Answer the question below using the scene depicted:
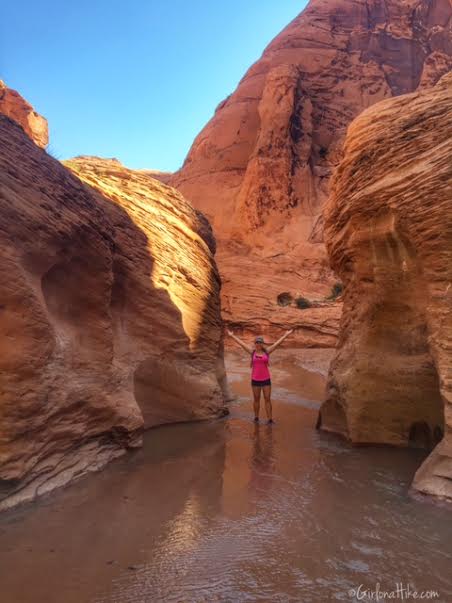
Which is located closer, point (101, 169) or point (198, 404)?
point (198, 404)

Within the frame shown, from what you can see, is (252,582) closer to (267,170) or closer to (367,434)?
(367,434)

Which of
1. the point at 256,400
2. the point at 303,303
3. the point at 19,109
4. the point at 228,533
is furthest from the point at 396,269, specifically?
the point at 19,109

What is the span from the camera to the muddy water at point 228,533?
2428 mm

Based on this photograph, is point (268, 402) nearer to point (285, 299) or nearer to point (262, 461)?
point (262, 461)

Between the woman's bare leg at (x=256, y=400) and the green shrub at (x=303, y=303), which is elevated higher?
the green shrub at (x=303, y=303)

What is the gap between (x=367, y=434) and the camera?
577cm

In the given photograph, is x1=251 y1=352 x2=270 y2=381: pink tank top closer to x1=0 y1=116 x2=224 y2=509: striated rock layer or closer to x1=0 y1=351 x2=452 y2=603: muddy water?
x1=0 y1=116 x2=224 y2=509: striated rock layer

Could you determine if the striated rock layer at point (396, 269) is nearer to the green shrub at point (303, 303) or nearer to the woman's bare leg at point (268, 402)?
the woman's bare leg at point (268, 402)

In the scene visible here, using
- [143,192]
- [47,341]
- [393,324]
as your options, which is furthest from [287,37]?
[47,341]

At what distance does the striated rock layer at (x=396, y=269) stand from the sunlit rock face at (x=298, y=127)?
43.7 ft

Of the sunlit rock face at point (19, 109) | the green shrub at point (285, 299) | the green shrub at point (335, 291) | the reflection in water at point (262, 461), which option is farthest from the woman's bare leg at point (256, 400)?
the sunlit rock face at point (19, 109)

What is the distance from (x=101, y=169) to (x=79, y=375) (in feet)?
13.6

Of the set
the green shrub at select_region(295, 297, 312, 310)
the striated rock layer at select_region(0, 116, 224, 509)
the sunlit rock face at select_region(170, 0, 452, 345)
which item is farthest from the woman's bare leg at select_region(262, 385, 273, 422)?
the sunlit rock face at select_region(170, 0, 452, 345)

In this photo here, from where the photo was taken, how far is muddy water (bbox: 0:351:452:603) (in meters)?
2.43
